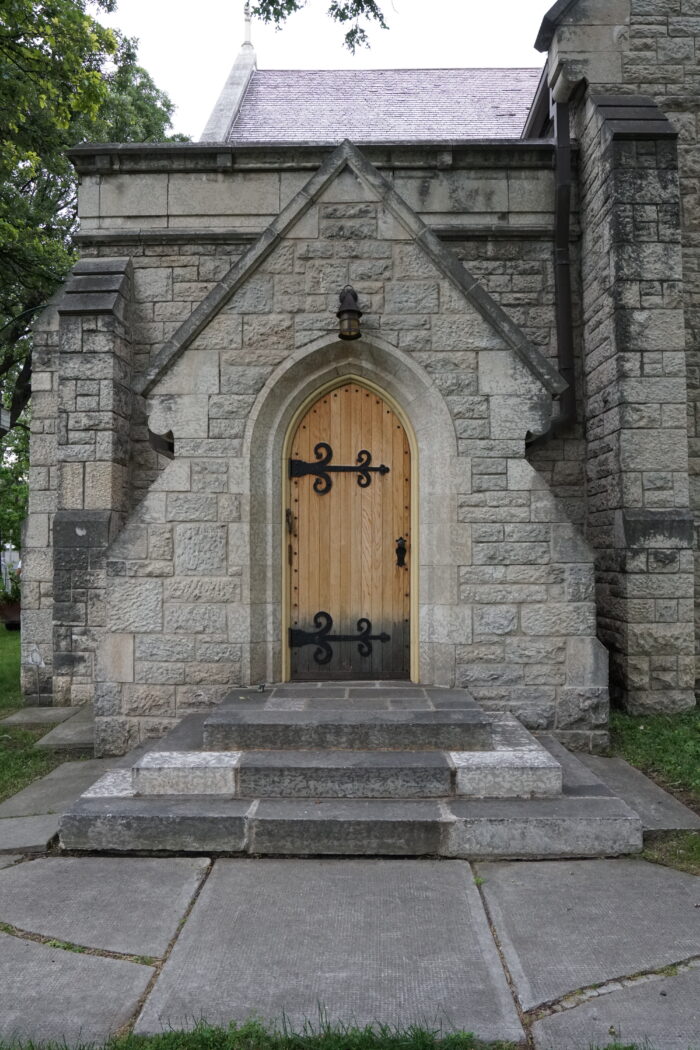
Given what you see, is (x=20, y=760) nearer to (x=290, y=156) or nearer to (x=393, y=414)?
(x=393, y=414)

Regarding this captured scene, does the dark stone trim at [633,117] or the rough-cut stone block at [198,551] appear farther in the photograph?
the dark stone trim at [633,117]

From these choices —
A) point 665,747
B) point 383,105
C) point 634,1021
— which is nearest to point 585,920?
point 634,1021

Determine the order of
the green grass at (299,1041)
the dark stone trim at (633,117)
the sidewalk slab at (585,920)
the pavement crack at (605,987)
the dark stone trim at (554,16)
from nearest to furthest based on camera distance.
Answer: the green grass at (299,1041) → the pavement crack at (605,987) → the sidewalk slab at (585,920) → the dark stone trim at (633,117) → the dark stone trim at (554,16)

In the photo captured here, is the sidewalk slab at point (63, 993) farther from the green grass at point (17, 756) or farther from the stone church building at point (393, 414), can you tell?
the stone church building at point (393, 414)

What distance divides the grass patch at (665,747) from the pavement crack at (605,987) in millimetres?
1770

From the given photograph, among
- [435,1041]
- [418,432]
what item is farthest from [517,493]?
[435,1041]

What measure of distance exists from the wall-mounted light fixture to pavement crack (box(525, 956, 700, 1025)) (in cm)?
413

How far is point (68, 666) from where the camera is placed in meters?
7.09

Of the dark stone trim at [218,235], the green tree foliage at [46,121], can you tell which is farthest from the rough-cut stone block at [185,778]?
the green tree foliage at [46,121]

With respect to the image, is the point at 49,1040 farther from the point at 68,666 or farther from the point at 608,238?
the point at 608,238

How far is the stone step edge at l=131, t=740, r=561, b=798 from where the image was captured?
3881 mm

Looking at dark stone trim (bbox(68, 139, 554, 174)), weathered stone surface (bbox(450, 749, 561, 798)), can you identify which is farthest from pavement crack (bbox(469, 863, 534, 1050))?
dark stone trim (bbox(68, 139, 554, 174))

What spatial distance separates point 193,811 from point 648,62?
7906mm

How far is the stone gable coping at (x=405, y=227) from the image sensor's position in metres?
5.12
